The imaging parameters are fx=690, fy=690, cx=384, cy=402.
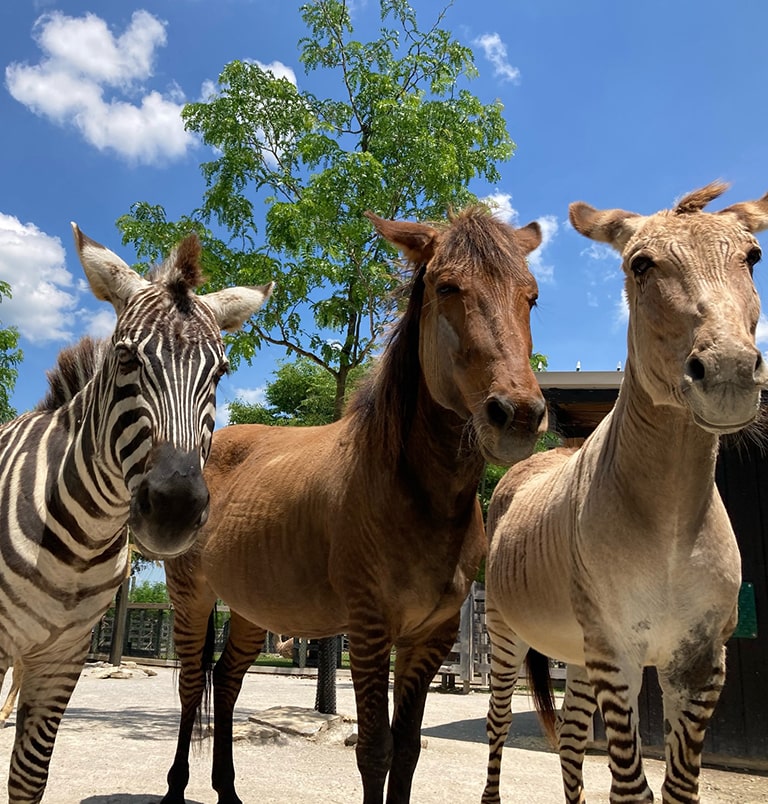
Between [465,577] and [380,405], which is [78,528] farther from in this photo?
[465,577]

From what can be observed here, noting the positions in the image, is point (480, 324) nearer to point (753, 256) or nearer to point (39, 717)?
point (753, 256)

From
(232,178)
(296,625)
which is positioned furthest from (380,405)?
(232,178)

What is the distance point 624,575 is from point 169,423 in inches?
75.3

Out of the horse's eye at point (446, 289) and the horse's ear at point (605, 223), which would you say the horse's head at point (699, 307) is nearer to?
the horse's ear at point (605, 223)

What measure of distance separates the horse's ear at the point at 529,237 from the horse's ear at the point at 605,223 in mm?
319

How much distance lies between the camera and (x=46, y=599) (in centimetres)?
275

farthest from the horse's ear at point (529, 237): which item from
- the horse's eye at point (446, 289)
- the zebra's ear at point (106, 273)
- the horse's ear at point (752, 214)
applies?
the zebra's ear at point (106, 273)

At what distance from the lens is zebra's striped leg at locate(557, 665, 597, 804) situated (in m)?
4.40

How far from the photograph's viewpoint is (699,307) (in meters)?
2.49

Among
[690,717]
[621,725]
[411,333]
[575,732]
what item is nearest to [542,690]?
[575,732]

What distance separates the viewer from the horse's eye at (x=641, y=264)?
2.81 meters

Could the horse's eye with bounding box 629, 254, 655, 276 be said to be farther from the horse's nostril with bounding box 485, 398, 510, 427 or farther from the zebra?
the zebra

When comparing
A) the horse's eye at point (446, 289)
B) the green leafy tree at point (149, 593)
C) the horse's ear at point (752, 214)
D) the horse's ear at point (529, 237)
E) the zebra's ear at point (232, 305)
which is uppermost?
the horse's ear at point (529, 237)

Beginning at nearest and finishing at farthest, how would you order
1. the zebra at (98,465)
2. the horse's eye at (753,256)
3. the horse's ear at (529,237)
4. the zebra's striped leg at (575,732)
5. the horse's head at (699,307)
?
the horse's head at (699,307) → the zebra at (98,465) → the horse's eye at (753,256) → the horse's ear at (529,237) → the zebra's striped leg at (575,732)
